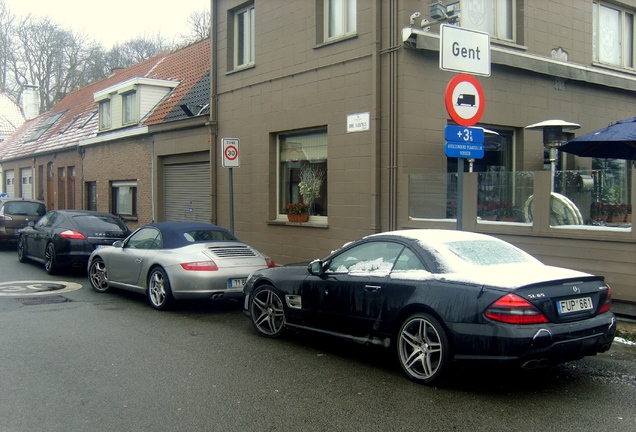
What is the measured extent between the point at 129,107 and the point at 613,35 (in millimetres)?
15832

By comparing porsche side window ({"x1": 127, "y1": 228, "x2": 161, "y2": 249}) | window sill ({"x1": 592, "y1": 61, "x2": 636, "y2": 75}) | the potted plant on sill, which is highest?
window sill ({"x1": 592, "y1": 61, "x2": 636, "y2": 75})

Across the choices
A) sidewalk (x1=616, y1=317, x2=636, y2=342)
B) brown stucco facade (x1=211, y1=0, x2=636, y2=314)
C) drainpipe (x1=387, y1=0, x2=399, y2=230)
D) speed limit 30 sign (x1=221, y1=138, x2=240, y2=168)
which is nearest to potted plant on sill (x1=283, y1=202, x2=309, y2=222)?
brown stucco facade (x1=211, y1=0, x2=636, y2=314)

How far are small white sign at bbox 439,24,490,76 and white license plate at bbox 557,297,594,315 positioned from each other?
329 centimetres

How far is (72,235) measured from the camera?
43.8 feet

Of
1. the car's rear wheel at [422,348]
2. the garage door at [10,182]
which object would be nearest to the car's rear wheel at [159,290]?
the car's rear wheel at [422,348]

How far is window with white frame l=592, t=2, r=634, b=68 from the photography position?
47.9 ft

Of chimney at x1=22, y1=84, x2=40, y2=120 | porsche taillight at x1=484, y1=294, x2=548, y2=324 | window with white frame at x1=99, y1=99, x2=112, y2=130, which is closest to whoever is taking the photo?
porsche taillight at x1=484, y1=294, x2=548, y2=324

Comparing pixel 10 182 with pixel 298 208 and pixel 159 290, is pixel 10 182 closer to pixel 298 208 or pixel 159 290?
pixel 298 208

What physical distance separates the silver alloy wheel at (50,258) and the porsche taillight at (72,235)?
1.34ft

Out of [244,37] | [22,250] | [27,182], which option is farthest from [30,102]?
[244,37]

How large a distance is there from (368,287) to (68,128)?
1031 inches

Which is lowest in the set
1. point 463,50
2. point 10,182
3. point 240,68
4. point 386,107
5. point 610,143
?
point 610,143

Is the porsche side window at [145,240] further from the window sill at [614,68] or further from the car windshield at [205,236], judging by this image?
the window sill at [614,68]

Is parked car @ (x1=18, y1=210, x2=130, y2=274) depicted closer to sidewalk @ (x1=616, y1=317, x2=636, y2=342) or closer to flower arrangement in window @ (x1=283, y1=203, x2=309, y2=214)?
flower arrangement in window @ (x1=283, y1=203, x2=309, y2=214)
